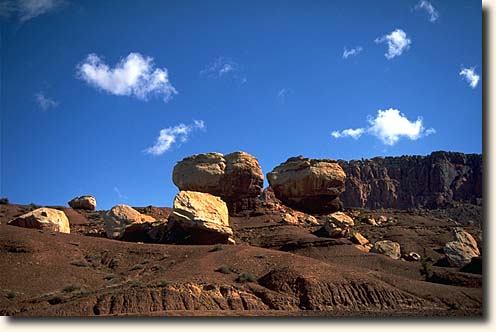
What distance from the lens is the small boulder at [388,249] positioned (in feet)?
122

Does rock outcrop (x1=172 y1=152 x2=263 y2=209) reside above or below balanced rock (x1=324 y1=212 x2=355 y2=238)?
above

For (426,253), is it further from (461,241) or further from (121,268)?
(121,268)

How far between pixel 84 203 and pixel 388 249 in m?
29.3

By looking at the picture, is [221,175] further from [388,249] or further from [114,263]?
[114,263]

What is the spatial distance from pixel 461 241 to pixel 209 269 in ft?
63.1

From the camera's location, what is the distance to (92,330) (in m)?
16.5

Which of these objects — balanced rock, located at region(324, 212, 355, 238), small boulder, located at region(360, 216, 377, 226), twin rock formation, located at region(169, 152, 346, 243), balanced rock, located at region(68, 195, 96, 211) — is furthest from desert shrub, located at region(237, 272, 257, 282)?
balanced rock, located at region(68, 195, 96, 211)

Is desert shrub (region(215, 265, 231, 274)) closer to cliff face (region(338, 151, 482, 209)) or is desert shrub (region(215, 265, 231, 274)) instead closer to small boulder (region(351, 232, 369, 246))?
small boulder (region(351, 232, 369, 246))

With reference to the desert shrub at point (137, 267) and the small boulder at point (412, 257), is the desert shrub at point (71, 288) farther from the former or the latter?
the small boulder at point (412, 257)

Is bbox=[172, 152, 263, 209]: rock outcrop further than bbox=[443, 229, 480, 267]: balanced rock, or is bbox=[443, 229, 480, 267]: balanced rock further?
bbox=[172, 152, 263, 209]: rock outcrop

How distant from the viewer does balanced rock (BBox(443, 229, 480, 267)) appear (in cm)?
3428

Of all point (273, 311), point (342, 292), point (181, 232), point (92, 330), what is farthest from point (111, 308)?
point (181, 232)

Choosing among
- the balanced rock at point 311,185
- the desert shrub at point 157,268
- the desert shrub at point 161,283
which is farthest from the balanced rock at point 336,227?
the desert shrub at point 161,283

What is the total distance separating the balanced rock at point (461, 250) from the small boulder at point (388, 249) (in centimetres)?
318
